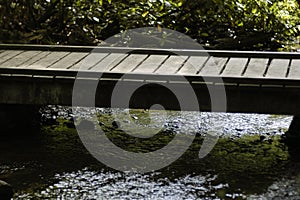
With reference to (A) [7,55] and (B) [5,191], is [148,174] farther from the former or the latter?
(A) [7,55]

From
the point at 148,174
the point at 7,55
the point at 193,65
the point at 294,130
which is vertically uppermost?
the point at 193,65

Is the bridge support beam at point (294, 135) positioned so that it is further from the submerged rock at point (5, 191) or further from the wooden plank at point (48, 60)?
the submerged rock at point (5, 191)

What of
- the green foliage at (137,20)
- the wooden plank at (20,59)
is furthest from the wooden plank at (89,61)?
the green foliage at (137,20)

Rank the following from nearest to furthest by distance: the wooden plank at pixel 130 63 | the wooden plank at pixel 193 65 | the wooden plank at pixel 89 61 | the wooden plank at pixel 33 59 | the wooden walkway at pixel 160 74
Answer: the wooden walkway at pixel 160 74 < the wooden plank at pixel 193 65 < the wooden plank at pixel 130 63 < the wooden plank at pixel 89 61 < the wooden plank at pixel 33 59

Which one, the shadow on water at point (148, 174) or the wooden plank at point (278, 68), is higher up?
the wooden plank at point (278, 68)

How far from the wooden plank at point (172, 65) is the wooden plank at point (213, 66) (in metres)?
0.23

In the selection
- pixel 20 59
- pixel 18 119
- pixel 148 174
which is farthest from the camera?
pixel 18 119

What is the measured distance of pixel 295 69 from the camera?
459 cm

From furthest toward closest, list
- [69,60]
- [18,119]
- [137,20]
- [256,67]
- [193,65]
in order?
[137,20], [18,119], [69,60], [193,65], [256,67]

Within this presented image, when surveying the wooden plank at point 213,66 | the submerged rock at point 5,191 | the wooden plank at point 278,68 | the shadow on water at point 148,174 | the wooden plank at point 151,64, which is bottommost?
the shadow on water at point 148,174

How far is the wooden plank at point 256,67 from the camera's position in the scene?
14.7 ft

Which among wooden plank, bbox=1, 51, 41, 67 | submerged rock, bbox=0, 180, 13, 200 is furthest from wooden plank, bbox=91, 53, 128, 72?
submerged rock, bbox=0, 180, 13, 200

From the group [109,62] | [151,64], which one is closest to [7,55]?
[109,62]

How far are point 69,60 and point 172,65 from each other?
1.02 m
